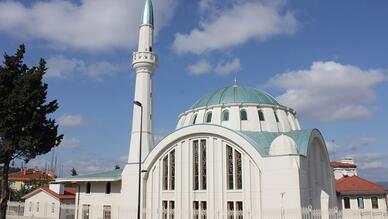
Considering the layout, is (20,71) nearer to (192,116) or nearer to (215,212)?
(192,116)

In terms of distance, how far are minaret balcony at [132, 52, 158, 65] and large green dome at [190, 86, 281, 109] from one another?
614cm

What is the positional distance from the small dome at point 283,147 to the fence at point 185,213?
4.01 m

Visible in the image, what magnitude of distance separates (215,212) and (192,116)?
10.3m

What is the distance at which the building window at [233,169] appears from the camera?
30078mm

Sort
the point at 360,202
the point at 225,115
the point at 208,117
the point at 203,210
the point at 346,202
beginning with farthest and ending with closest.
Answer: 1. the point at 346,202
2. the point at 360,202
3. the point at 208,117
4. the point at 225,115
5. the point at 203,210

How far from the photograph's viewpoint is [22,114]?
28.2 m

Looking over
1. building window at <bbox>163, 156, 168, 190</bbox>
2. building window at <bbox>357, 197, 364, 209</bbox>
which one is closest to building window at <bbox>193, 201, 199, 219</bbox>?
building window at <bbox>163, 156, 168, 190</bbox>

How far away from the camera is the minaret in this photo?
1437 inches

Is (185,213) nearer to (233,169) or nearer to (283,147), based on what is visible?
(233,169)

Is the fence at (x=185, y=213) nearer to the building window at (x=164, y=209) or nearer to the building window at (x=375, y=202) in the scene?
the building window at (x=164, y=209)

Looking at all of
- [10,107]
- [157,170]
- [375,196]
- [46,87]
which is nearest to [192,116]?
[157,170]

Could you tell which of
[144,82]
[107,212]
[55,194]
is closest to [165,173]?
[107,212]

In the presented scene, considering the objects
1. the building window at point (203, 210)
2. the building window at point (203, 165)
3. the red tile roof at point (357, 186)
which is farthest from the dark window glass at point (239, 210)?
the red tile roof at point (357, 186)

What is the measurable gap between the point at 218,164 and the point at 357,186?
58.1 ft
